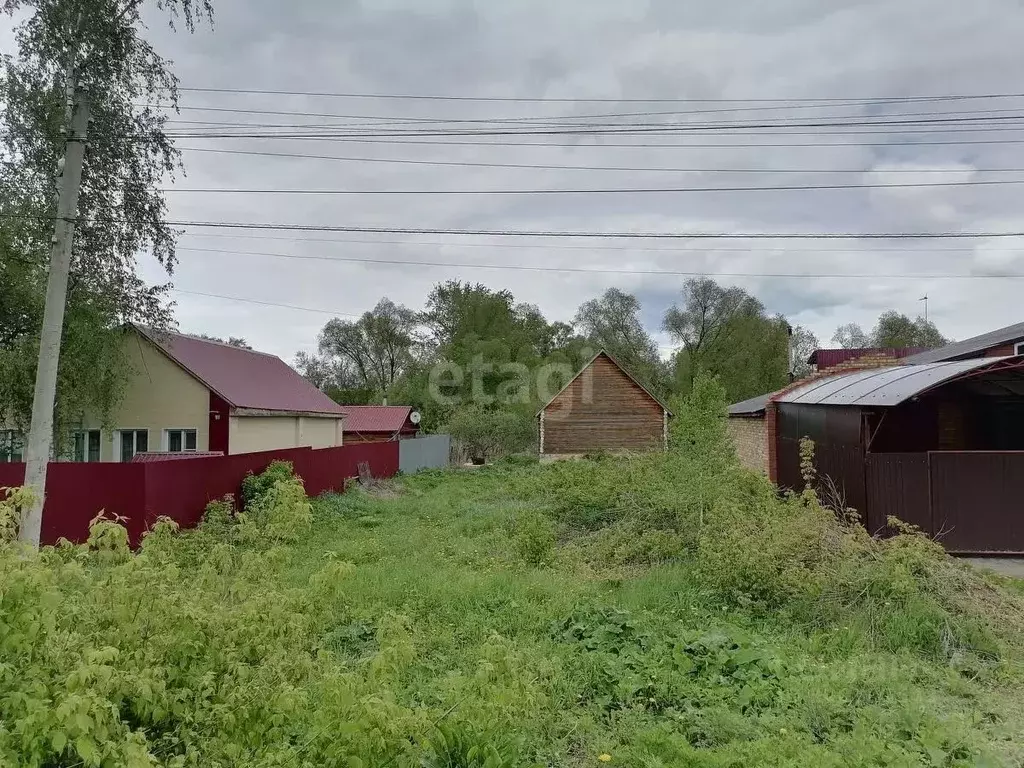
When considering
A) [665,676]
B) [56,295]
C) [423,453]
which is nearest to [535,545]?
[665,676]

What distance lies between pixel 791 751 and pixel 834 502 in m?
7.54

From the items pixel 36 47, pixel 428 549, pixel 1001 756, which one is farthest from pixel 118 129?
pixel 1001 756

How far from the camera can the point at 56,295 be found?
27.7ft

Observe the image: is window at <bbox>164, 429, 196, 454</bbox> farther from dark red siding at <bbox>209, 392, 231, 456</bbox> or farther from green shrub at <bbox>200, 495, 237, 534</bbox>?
green shrub at <bbox>200, 495, 237, 534</bbox>

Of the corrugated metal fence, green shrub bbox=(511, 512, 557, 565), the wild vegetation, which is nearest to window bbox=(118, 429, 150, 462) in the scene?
the wild vegetation

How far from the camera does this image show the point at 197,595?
302cm

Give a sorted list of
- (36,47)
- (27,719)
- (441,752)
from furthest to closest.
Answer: (36,47)
(441,752)
(27,719)

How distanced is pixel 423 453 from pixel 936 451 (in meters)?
20.4

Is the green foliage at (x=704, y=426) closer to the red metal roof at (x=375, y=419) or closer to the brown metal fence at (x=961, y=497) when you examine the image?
the brown metal fence at (x=961, y=497)

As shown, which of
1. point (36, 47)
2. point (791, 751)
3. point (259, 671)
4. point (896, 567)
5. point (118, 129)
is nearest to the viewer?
point (259, 671)

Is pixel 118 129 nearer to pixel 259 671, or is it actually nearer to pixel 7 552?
pixel 7 552

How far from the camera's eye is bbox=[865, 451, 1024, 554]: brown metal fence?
9.18 m

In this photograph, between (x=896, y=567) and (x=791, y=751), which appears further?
(x=896, y=567)

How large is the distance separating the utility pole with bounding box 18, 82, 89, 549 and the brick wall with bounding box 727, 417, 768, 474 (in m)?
14.2
